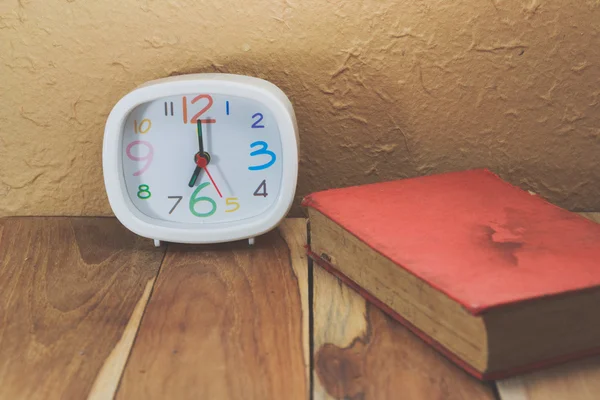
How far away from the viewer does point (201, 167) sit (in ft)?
3.62

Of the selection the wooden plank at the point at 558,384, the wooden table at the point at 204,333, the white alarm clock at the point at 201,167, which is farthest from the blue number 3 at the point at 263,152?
the wooden plank at the point at 558,384

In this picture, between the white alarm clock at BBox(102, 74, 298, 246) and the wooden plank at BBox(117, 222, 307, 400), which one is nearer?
the wooden plank at BBox(117, 222, 307, 400)

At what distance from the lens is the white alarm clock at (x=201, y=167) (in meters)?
1.08

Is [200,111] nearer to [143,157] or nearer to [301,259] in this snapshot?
[143,157]

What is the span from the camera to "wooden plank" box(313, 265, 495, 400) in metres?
0.81

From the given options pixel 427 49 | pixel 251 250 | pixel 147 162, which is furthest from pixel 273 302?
pixel 427 49

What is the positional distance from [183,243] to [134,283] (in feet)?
0.38

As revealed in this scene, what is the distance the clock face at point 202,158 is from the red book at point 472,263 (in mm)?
89

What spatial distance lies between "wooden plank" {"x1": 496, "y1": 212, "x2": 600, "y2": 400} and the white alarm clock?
0.39 meters

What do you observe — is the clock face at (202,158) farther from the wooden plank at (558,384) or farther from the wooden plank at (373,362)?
the wooden plank at (558,384)

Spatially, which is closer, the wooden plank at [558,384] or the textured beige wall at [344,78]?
the wooden plank at [558,384]

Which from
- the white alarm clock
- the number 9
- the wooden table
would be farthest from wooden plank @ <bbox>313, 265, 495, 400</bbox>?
the number 9

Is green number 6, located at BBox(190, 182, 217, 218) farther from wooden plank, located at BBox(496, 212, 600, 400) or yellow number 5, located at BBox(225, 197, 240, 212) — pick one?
wooden plank, located at BBox(496, 212, 600, 400)

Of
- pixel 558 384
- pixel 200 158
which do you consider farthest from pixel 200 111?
pixel 558 384
